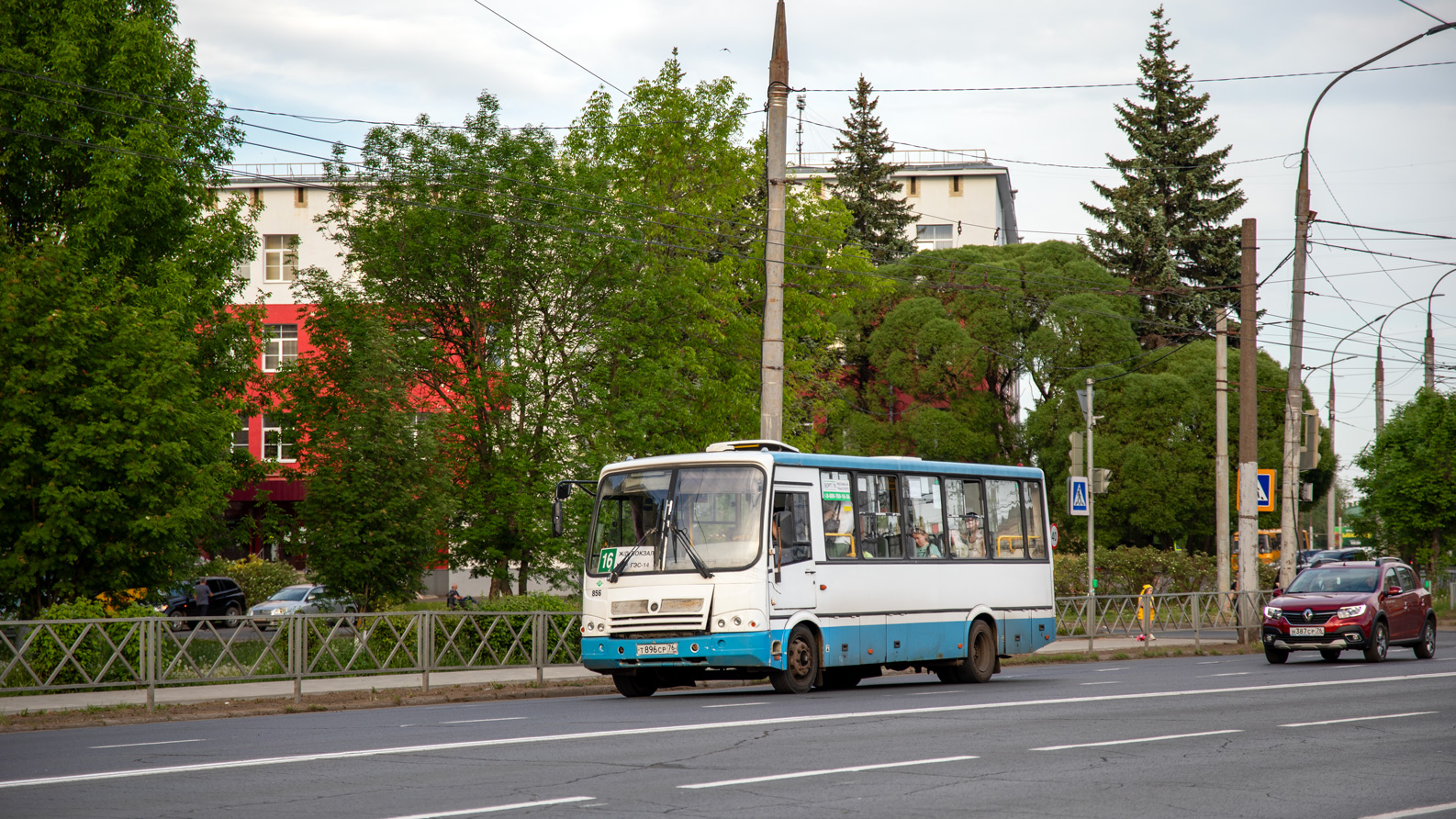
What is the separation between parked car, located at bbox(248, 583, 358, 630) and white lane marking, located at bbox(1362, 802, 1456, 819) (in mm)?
12461

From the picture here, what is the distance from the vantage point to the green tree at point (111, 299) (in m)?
22.8

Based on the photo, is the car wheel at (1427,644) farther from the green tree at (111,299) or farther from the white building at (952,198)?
the white building at (952,198)

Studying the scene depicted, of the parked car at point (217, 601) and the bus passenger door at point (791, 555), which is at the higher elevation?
the bus passenger door at point (791, 555)

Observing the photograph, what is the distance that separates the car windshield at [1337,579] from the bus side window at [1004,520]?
20.9 feet

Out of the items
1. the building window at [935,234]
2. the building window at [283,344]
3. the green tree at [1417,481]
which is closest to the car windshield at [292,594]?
the building window at [283,344]

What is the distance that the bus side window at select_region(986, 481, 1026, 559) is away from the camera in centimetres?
2159

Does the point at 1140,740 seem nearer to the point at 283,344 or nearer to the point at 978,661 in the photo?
the point at 978,661

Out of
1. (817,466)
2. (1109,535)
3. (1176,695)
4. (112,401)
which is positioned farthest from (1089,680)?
(1109,535)

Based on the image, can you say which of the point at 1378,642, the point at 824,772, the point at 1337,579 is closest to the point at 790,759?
the point at 824,772

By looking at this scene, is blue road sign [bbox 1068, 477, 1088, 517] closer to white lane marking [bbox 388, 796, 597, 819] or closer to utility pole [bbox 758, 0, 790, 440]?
utility pole [bbox 758, 0, 790, 440]

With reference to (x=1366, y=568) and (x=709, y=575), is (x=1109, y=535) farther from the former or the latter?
(x=709, y=575)

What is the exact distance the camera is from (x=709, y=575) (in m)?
17.5

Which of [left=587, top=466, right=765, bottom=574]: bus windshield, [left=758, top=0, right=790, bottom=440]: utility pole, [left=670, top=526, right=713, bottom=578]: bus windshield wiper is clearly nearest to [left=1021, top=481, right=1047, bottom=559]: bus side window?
[left=758, top=0, right=790, bottom=440]: utility pole

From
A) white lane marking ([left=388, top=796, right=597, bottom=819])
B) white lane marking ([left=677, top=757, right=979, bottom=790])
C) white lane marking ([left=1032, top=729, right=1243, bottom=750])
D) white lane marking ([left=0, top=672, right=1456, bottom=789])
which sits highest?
white lane marking ([left=388, top=796, right=597, bottom=819])
